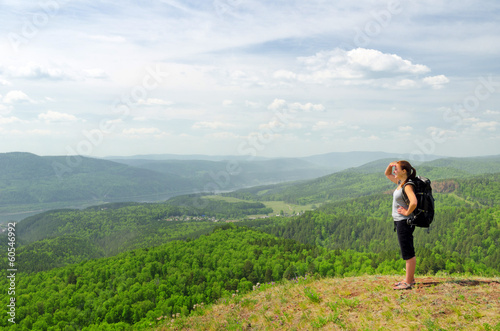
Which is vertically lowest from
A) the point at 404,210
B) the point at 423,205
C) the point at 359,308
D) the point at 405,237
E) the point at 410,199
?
the point at 359,308

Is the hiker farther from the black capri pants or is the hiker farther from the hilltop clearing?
the hilltop clearing

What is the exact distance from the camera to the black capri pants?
1138 centimetres

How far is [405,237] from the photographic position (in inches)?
452

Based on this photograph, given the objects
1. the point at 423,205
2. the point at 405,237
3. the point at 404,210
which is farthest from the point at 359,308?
the point at 423,205

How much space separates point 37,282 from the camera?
283ft

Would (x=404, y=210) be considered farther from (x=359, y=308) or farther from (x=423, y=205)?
(x=359, y=308)

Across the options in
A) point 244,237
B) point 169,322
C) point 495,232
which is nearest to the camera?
point 169,322

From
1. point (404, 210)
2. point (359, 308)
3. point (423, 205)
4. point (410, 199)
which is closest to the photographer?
point (410, 199)

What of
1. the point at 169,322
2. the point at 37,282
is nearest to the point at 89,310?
the point at 37,282

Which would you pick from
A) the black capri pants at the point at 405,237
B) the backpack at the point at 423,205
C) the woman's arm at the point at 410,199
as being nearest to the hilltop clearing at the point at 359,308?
the black capri pants at the point at 405,237

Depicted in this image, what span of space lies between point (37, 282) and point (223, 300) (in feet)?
310

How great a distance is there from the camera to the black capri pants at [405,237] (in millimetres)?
11383

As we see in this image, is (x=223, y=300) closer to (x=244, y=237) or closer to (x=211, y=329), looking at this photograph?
(x=211, y=329)

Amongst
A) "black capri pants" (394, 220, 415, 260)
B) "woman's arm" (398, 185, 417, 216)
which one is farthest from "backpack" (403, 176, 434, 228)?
"black capri pants" (394, 220, 415, 260)
